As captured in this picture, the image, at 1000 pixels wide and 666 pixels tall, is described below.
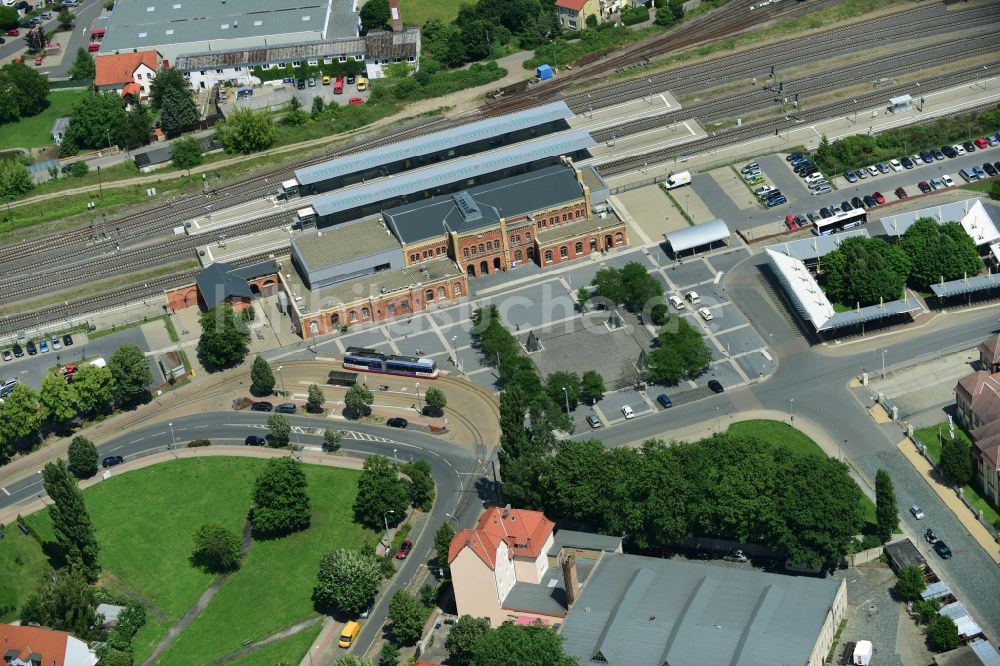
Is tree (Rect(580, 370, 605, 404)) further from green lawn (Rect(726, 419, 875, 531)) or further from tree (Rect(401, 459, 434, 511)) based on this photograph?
tree (Rect(401, 459, 434, 511))

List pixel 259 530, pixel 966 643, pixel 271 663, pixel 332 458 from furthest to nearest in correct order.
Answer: pixel 332 458 < pixel 259 530 < pixel 271 663 < pixel 966 643

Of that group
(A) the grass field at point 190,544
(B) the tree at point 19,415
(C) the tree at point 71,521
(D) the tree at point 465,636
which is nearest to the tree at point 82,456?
(A) the grass field at point 190,544

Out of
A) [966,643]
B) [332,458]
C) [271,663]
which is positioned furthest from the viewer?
[332,458]

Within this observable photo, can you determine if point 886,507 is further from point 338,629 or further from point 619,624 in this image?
point 338,629

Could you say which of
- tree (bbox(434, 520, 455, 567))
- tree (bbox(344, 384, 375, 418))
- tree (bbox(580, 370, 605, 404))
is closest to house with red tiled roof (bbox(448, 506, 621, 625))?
tree (bbox(434, 520, 455, 567))

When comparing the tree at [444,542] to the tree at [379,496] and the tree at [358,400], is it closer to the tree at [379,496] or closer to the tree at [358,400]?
the tree at [379,496]

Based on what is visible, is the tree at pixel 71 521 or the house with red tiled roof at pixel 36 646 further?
the tree at pixel 71 521

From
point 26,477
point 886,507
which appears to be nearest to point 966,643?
point 886,507
